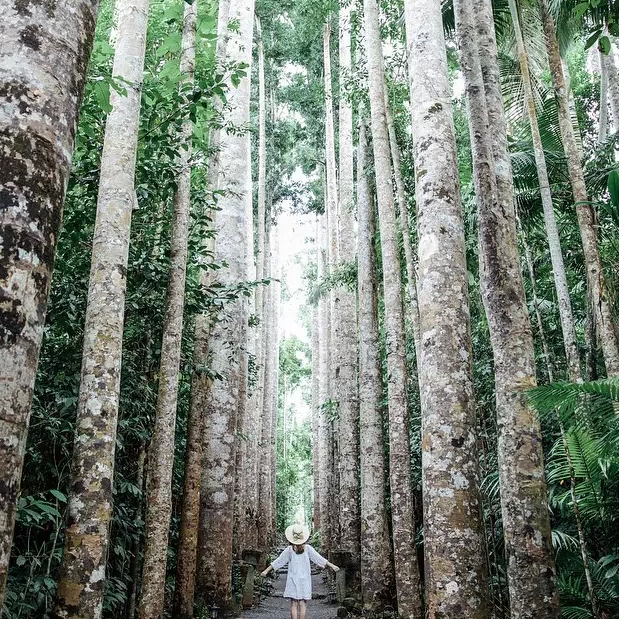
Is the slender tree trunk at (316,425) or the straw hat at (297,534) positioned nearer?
the straw hat at (297,534)

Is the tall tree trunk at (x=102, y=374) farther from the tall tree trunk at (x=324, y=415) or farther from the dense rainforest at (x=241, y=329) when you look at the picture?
the tall tree trunk at (x=324, y=415)

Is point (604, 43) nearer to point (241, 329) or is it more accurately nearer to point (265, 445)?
point (241, 329)

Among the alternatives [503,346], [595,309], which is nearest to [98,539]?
[503,346]

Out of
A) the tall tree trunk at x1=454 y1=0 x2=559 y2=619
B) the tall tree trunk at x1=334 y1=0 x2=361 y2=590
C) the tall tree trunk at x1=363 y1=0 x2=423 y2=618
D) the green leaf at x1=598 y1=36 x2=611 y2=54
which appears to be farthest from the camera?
the tall tree trunk at x1=334 y1=0 x2=361 y2=590

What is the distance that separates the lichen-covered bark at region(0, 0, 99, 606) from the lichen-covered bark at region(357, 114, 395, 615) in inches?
296

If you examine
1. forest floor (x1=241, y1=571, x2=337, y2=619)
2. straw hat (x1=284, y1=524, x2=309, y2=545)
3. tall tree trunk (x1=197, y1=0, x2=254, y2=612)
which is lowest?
forest floor (x1=241, y1=571, x2=337, y2=619)

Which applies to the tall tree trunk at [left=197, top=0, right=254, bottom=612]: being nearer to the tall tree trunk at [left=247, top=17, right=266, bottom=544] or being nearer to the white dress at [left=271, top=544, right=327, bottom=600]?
the white dress at [left=271, top=544, right=327, bottom=600]

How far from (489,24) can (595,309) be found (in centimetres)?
303

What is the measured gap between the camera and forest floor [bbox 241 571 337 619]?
9.12 metres

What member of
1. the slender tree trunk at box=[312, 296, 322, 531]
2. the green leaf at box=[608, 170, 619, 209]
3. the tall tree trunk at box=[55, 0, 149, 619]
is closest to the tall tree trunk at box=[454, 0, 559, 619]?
the green leaf at box=[608, 170, 619, 209]

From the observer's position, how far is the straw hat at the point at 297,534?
6887 mm

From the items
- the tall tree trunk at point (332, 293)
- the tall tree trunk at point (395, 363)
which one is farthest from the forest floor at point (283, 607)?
the tall tree trunk at point (395, 363)

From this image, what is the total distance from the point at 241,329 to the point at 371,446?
270 centimetres

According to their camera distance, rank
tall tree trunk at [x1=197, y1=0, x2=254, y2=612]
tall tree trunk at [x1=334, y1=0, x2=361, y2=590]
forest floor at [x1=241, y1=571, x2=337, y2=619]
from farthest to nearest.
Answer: tall tree trunk at [x1=334, y1=0, x2=361, y2=590] < forest floor at [x1=241, y1=571, x2=337, y2=619] < tall tree trunk at [x1=197, y1=0, x2=254, y2=612]
